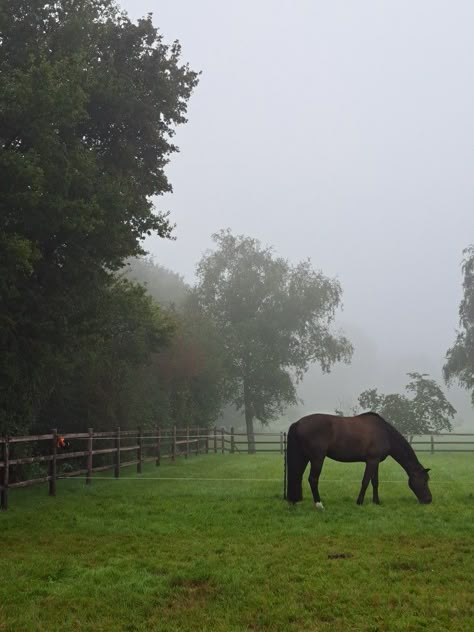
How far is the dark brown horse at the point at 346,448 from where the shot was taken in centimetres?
1151

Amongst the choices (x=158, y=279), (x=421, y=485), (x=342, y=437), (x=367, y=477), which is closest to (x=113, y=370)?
(x=342, y=437)

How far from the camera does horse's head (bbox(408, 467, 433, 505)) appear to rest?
11836mm

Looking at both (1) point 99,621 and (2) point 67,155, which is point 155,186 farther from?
(1) point 99,621

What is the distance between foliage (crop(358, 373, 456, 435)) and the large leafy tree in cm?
2562

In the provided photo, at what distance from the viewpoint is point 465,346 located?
1577 inches

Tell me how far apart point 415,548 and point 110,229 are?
364 inches

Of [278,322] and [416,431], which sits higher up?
[278,322]

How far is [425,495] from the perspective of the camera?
1187cm

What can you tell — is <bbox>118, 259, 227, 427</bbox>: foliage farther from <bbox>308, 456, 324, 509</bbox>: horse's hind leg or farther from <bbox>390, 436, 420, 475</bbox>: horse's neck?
<bbox>308, 456, 324, 509</bbox>: horse's hind leg

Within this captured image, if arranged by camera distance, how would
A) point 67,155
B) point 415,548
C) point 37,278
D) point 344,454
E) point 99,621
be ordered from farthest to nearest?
point 37,278 → point 67,155 → point 344,454 → point 415,548 → point 99,621

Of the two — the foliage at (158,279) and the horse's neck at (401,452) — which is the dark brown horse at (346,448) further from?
the foliage at (158,279)

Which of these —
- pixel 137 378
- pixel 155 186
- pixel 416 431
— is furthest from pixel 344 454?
pixel 416 431

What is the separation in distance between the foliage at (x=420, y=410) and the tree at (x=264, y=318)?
24.8 feet

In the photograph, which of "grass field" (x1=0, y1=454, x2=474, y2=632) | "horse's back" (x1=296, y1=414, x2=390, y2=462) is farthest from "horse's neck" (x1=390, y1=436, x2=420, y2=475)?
"grass field" (x1=0, y1=454, x2=474, y2=632)
